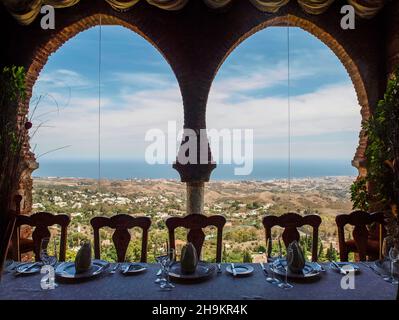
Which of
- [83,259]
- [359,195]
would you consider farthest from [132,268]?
[359,195]

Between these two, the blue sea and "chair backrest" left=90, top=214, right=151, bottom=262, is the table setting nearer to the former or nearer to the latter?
"chair backrest" left=90, top=214, right=151, bottom=262

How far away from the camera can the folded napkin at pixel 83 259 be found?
2076 mm

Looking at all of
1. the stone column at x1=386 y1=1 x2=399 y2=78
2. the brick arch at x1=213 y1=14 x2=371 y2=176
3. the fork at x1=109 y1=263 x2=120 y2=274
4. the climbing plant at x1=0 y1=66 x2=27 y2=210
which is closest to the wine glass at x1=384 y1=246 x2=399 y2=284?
the fork at x1=109 y1=263 x2=120 y2=274

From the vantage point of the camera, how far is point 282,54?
13.6ft

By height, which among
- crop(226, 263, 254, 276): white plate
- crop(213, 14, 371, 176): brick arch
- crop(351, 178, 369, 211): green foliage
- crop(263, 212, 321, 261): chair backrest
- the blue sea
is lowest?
crop(226, 263, 254, 276): white plate

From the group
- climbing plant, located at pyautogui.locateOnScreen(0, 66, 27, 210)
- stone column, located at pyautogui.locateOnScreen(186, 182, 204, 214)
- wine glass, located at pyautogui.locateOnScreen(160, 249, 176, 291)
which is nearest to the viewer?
climbing plant, located at pyautogui.locateOnScreen(0, 66, 27, 210)

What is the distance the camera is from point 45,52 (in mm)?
4125

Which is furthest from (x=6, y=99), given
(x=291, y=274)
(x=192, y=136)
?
(x=192, y=136)

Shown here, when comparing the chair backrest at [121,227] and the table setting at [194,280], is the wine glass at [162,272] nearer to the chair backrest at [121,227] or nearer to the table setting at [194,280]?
the table setting at [194,280]

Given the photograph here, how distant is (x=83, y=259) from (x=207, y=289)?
2.68 feet

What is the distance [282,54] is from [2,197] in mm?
3600

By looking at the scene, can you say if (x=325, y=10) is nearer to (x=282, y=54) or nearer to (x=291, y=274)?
(x=282, y=54)

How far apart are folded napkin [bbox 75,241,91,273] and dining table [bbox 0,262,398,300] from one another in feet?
0.45

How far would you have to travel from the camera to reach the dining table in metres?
1.68
